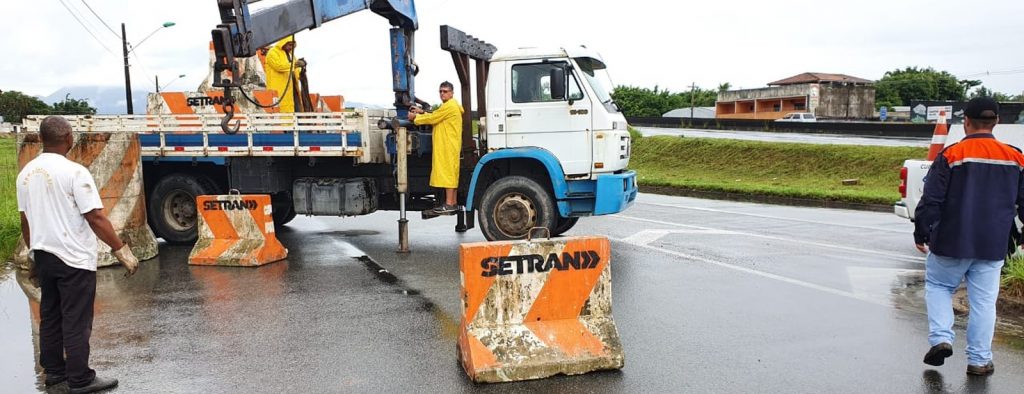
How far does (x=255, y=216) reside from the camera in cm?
917

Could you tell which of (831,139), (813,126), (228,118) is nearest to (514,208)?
(228,118)

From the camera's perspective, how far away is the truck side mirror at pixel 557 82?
350 inches

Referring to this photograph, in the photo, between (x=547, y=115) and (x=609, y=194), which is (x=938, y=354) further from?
(x=547, y=115)

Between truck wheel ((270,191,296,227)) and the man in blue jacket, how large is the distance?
7.95 meters

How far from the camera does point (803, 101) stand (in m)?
66.6

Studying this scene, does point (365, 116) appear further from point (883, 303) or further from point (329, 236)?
point (883, 303)

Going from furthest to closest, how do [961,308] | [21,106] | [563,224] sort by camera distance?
[21,106]
[563,224]
[961,308]

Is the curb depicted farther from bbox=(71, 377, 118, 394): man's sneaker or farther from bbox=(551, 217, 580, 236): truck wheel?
bbox=(71, 377, 118, 394): man's sneaker

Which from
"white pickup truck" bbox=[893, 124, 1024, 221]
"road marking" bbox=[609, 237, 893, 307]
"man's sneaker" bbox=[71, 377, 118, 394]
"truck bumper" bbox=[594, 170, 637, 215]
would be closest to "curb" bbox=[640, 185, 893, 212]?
"white pickup truck" bbox=[893, 124, 1024, 221]

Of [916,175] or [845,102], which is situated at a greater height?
[845,102]

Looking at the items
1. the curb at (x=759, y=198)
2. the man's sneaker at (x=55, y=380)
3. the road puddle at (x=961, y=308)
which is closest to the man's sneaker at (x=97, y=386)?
the man's sneaker at (x=55, y=380)

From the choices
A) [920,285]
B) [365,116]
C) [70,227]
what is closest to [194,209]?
[365,116]

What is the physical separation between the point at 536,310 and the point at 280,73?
286 inches

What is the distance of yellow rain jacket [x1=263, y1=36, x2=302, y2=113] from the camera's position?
10859 millimetres
